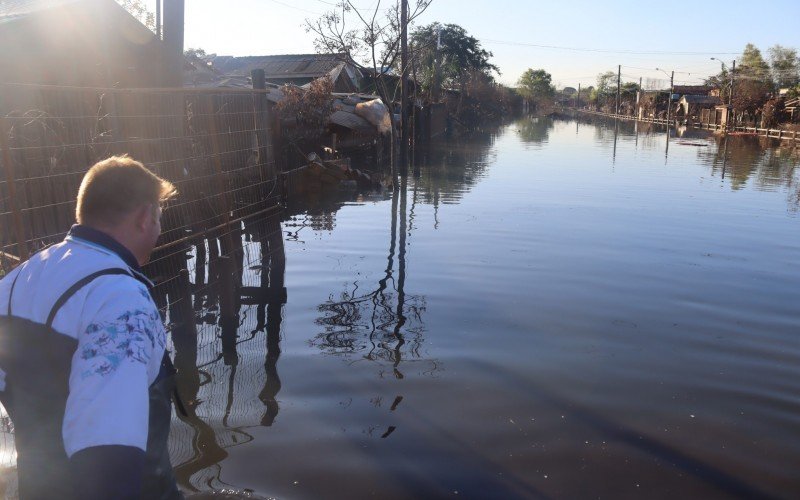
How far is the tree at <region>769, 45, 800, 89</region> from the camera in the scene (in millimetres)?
76312

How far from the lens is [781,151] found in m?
35.1

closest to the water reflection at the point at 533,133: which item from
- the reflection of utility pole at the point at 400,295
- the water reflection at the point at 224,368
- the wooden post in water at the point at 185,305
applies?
the reflection of utility pole at the point at 400,295

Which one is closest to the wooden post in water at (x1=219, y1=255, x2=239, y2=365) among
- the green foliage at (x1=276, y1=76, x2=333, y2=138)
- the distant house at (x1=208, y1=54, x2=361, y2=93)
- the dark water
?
the dark water

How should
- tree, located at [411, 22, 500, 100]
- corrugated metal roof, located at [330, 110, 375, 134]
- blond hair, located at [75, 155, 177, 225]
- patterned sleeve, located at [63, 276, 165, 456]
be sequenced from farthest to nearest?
tree, located at [411, 22, 500, 100] → corrugated metal roof, located at [330, 110, 375, 134] → blond hair, located at [75, 155, 177, 225] → patterned sleeve, located at [63, 276, 165, 456]

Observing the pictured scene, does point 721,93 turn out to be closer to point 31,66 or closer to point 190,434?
point 31,66

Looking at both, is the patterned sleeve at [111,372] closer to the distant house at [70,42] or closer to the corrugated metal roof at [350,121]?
the distant house at [70,42]

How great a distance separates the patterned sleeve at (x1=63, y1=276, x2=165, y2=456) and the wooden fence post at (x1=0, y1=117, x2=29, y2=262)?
122 inches

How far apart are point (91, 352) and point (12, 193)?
320 centimetres

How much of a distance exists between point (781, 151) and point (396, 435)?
1461 inches

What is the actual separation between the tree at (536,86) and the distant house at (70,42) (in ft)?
397

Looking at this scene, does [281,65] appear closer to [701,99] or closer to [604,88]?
[701,99]

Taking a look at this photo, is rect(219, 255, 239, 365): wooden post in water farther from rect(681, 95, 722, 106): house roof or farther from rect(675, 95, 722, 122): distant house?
rect(681, 95, 722, 106): house roof

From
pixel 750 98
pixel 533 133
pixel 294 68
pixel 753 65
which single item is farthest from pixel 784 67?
pixel 294 68

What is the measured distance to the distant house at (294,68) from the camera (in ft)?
141
